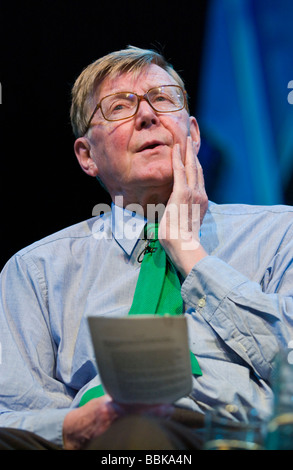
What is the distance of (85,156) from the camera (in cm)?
228

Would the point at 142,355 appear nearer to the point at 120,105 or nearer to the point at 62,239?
the point at 62,239

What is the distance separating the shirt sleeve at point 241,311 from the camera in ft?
4.95

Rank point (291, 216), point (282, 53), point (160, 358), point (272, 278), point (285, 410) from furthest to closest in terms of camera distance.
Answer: point (282, 53), point (291, 216), point (272, 278), point (160, 358), point (285, 410)

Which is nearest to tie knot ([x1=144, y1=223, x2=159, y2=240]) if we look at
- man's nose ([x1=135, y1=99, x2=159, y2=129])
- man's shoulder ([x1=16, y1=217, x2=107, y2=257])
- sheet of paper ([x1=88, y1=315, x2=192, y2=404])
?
man's shoulder ([x1=16, y1=217, x2=107, y2=257])

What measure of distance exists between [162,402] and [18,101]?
1.95 m

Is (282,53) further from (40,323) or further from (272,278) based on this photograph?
(40,323)

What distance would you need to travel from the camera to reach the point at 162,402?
1048mm

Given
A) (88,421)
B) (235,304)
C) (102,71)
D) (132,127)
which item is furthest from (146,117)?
(88,421)

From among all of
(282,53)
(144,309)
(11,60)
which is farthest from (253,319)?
(11,60)

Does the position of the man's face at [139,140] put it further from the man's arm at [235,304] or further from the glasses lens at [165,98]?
the man's arm at [235,304]

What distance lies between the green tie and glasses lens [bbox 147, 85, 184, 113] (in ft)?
1.71

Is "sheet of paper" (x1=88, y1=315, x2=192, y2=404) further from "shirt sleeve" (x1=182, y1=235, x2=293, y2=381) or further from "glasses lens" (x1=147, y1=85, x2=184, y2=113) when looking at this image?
"glasses lens" (x1=147, y1=85, x2=184, y2=113)

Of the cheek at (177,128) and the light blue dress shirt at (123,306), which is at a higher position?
the cheek at (177,128)

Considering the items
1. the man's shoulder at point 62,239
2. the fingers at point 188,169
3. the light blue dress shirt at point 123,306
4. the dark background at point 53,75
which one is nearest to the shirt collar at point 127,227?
the light blue dress shirt at point 123,306
